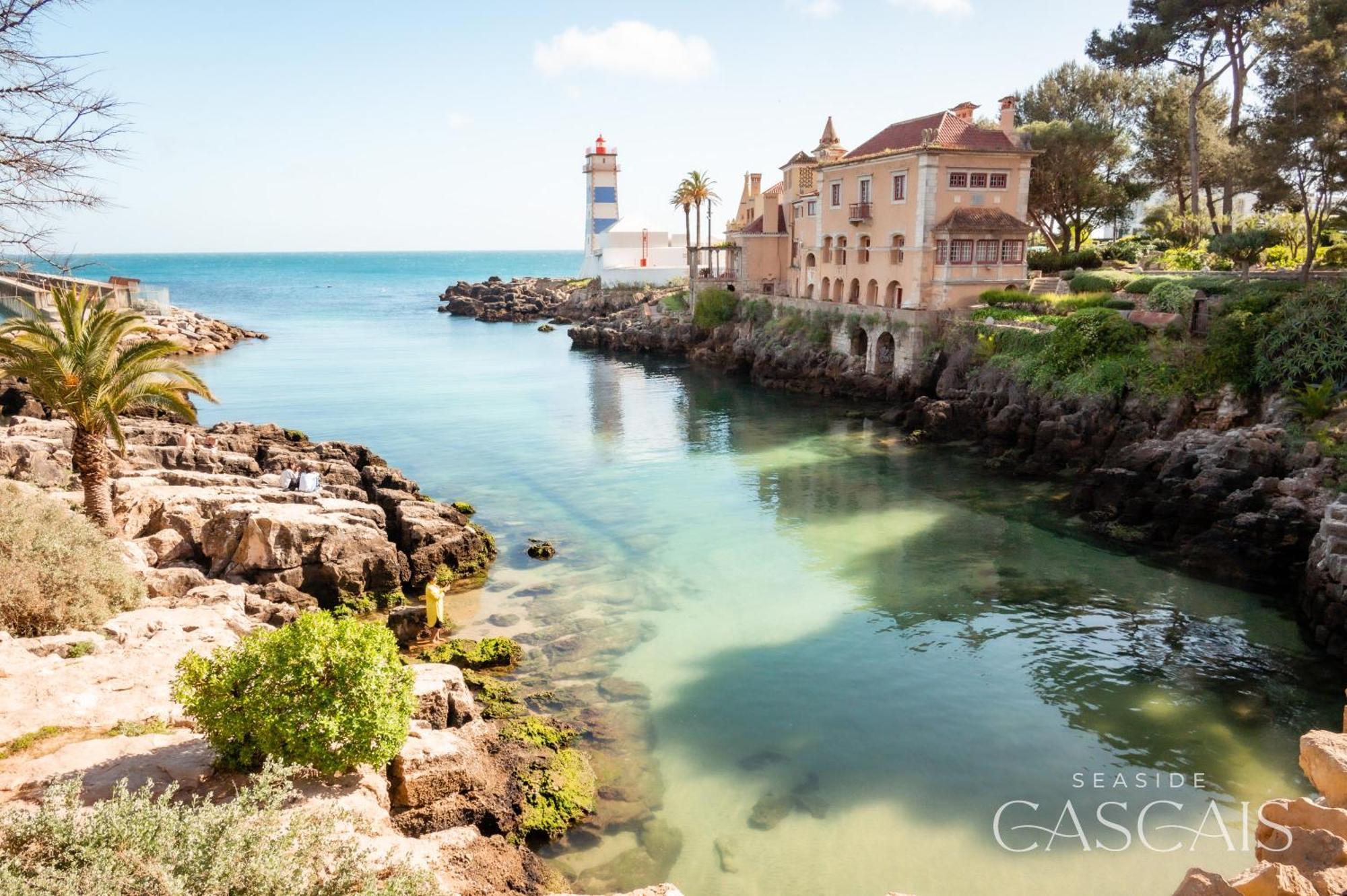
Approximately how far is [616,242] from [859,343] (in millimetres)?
56340

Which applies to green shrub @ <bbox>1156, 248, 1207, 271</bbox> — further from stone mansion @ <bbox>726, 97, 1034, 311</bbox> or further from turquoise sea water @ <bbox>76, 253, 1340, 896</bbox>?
turquoise sea water @ <bbox>76, 253, 1340, 896</bbox>

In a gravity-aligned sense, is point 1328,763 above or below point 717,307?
below

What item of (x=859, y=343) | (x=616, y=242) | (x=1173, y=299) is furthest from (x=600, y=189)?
(x=1173, y=299)

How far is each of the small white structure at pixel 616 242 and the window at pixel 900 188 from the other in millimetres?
48481

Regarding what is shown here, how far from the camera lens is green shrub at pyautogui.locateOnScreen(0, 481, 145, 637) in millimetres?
14680

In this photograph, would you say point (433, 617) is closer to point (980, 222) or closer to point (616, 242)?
point (980, 222)

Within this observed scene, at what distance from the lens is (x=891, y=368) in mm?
48938

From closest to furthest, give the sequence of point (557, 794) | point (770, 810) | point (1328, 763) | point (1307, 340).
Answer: point (1328, 763) < point (557, 794) < point (770, 810) < point (1307, 340)

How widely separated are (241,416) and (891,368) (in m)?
35.2

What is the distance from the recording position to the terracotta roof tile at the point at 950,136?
4609 cm

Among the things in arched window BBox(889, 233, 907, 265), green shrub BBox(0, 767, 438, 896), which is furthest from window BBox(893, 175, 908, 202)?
green shrub BBox(0, 767, 438, 896)

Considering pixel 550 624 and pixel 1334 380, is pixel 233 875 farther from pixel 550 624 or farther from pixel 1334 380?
pixel 1334 380

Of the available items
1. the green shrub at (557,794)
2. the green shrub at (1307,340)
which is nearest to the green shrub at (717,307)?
the green shrub at (1307,340)

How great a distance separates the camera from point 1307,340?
28.7 metres
